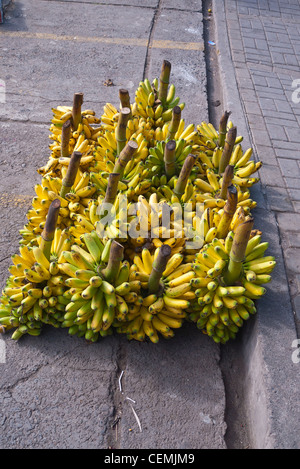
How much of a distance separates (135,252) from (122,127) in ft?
2.69

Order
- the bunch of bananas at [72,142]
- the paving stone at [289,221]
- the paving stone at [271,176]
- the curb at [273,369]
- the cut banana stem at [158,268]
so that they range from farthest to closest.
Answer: the paving stone at [271,176] → the paving stone at [289,221] → the bunch of bananas at [72,142] → the curb at [273,369] → the cut banana stem at [158,268]

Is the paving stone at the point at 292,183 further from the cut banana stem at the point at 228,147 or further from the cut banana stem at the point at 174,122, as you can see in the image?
the cut banana stem at the point at 174,122

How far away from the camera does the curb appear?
2186 millimetres

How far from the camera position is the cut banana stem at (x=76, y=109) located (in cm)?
293

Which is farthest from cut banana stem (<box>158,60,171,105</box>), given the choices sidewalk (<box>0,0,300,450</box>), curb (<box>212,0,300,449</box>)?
curb (<box>212,0,300,449</box>)

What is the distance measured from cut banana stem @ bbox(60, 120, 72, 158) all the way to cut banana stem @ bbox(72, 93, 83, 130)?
0.25m

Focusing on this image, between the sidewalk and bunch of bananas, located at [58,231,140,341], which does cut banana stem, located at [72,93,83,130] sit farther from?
bunch of bananas, located at [58,231,140,341]

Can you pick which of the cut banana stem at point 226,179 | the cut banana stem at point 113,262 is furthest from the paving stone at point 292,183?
the cut banana stem at point 113,262

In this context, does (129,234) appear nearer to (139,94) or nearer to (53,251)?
(53,251)

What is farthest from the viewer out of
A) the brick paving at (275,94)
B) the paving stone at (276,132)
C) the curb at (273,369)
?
the paving stone at (276,132)

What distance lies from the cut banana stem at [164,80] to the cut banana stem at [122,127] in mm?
700

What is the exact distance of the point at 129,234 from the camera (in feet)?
8.45
